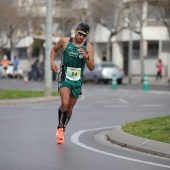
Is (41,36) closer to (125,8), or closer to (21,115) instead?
(125,8)

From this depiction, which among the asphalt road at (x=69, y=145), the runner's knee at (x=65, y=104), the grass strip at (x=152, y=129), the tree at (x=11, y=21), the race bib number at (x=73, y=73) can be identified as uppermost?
the tree at (x=11, y=21)

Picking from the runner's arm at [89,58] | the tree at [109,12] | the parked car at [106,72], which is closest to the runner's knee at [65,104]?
the runner's arm at [89,58]

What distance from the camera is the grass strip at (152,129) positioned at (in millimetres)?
11156

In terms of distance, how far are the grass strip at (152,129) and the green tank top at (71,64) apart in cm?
152

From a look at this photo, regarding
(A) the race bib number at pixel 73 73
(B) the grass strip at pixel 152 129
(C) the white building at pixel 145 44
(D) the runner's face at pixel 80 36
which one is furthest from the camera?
(C) the white building at pixel 145 44

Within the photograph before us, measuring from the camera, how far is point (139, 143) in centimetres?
1098

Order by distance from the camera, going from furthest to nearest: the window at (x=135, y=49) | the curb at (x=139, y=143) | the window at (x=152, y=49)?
the window at (x=135, y=49) < the window at (x=152, y=49) < the curb at (x=139, y=143)

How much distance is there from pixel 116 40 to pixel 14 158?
163 feet

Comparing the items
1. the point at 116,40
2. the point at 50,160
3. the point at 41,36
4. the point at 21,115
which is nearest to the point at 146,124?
the point at 50,160

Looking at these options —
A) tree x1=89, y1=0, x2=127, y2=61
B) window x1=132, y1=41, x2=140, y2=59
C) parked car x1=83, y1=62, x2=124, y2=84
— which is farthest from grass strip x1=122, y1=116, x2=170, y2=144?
window x1=132, y1=41, x2=140, y2=59

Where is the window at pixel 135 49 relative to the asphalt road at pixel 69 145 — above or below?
above

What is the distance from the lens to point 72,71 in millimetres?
11492

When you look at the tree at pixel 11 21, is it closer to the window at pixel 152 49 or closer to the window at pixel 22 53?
the window at pixel 22 53

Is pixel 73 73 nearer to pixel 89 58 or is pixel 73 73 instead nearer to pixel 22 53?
pixel 89 58
